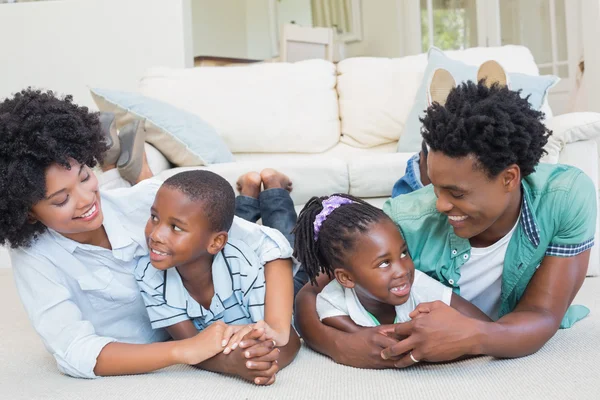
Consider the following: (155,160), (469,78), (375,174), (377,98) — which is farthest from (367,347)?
(377,98)

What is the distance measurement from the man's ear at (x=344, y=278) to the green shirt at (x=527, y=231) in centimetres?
16

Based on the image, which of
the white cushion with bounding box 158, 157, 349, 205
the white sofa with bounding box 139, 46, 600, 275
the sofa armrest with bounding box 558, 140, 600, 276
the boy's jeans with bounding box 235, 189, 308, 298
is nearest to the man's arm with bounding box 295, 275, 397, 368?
the boy's jeans with bounding box 235, 189, 308, 298

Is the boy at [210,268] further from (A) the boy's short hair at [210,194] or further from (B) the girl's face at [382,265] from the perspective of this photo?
(B) the girl's face at [382,265]

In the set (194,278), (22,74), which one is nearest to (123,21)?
(22,74)

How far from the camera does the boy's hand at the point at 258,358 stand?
46.9 inches

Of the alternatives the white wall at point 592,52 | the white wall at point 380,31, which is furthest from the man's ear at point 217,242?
the white wall at point 380,31

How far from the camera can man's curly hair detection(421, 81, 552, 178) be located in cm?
119

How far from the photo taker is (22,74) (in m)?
3.53

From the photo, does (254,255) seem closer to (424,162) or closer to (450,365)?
(450,365)

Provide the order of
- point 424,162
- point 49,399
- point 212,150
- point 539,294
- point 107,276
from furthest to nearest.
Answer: point 212,150, point 424,162, point 107,276, point 539,294, point 49,399

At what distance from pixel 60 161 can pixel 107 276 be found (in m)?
0.30

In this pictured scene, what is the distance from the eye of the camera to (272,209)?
191 centimetres

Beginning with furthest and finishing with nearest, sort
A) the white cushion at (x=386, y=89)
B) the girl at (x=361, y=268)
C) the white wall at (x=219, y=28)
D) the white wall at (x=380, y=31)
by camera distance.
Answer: the white wall at (x=219, y=28), the white wall at (x=380, y=31), the white cushion at (x=386, y=89), the girl at (x=361, y=268)

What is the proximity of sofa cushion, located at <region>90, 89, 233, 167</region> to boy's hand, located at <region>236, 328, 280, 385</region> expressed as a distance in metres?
1.40
